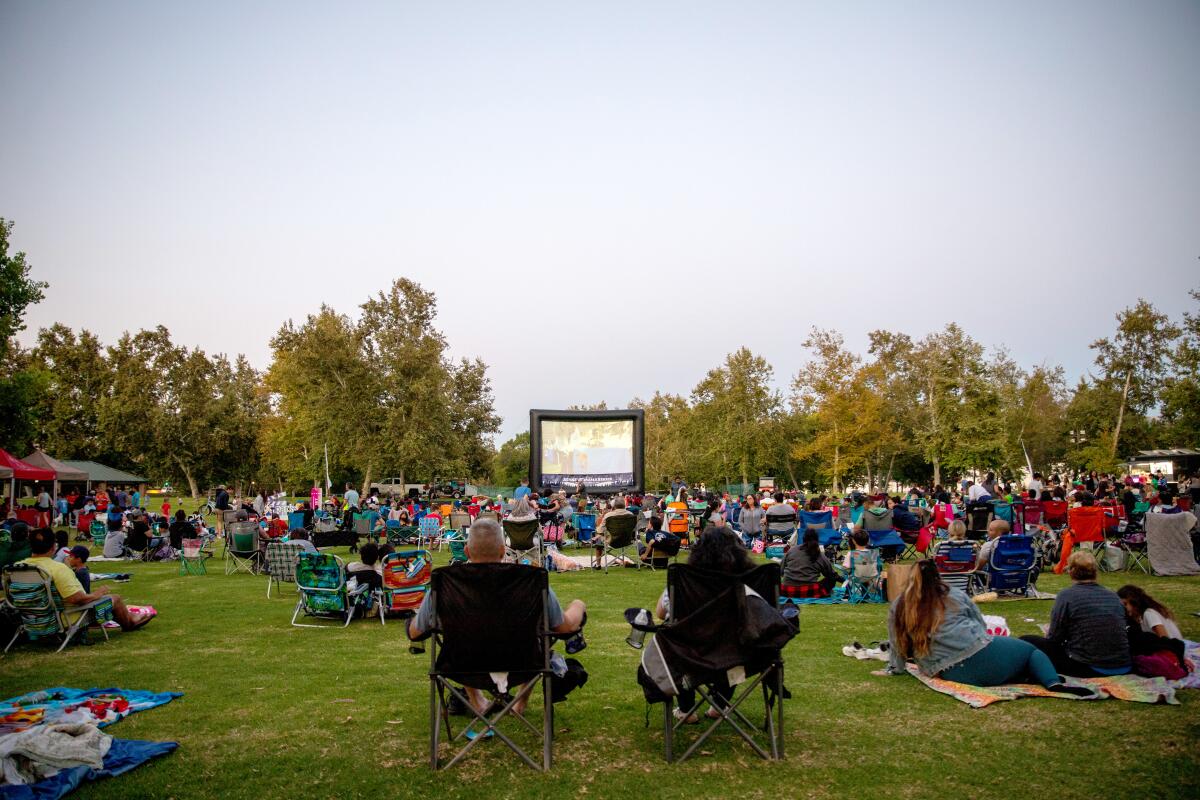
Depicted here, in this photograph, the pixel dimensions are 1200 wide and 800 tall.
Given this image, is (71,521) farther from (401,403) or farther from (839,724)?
(839,724)

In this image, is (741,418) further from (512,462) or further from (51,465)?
(512,462)

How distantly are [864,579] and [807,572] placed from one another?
75 cm

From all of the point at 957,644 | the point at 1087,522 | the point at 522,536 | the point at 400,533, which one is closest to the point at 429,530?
the point at 400,533

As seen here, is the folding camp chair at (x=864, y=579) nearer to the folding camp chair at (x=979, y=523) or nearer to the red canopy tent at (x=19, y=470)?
the folding camp chair at (x=979, y=523)

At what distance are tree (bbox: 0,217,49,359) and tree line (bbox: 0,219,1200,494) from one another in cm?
7

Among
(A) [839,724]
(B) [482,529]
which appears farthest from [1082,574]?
(B) [482,529]

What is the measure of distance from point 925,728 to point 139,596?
10.4 m

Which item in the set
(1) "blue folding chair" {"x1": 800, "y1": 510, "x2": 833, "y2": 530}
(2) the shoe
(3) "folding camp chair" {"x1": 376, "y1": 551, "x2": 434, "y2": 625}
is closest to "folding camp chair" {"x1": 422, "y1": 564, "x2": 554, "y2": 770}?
(2) the shoe

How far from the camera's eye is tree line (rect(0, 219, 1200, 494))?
136ft

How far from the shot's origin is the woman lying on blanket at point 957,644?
5258 millimetres

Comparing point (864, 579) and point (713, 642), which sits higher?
point (713, 642)

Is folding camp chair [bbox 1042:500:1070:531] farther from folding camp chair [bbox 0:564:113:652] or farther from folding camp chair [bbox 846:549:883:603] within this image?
folding camp chair [bbox 0:564:113:652]

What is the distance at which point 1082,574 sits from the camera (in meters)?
5.39

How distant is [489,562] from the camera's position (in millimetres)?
4516
